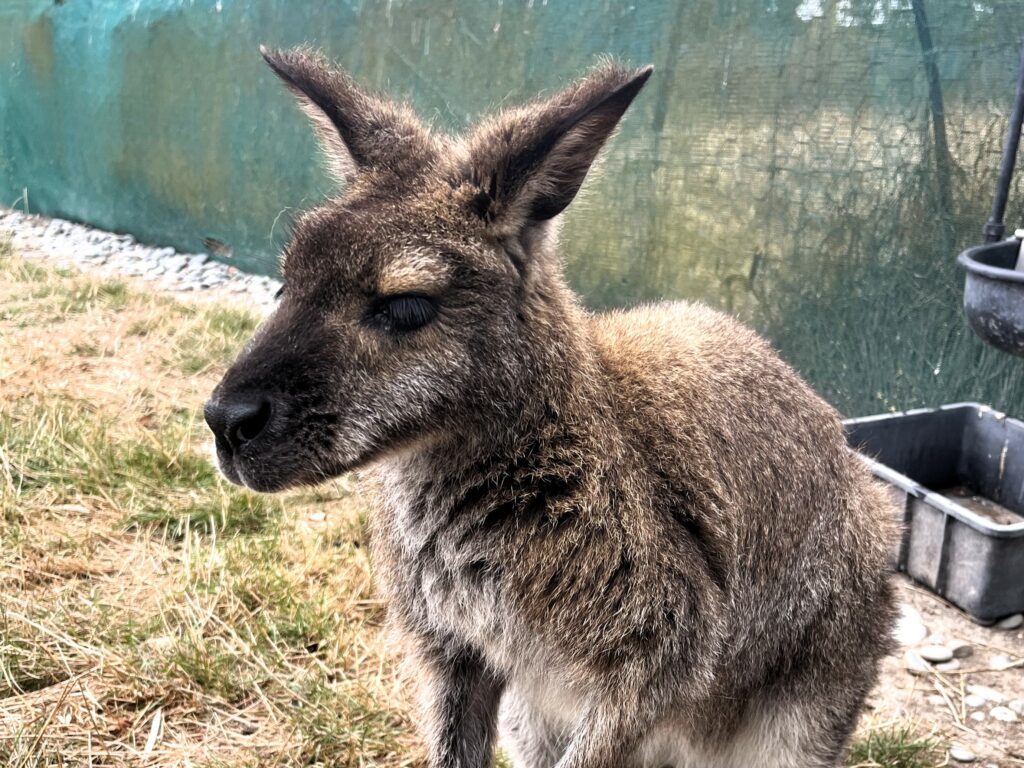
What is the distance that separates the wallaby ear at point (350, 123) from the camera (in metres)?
2.17

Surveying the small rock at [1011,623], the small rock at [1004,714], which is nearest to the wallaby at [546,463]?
the small rock at [1004,714]

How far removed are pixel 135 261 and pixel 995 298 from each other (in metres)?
7.19

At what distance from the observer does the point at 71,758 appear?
8.36ft

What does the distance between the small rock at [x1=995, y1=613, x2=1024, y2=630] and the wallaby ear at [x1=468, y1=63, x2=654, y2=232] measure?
2699 millimetres

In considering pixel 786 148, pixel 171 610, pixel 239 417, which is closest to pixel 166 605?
pixel 171 610

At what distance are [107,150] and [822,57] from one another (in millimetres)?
6838

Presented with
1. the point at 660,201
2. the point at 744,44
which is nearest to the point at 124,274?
the point at 660,201

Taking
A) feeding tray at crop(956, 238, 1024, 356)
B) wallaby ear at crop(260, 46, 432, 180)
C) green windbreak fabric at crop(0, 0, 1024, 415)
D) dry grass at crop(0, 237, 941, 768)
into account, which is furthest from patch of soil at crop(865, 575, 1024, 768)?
wallaby ear at crop(260, 46, 432, 180)

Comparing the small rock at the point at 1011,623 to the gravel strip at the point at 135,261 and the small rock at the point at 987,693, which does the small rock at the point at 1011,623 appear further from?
the gravel strip at the point at 135,261

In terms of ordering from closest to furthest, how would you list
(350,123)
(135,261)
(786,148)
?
(350,123)
(786,148)
(135,261)

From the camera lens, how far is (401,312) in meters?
1.91

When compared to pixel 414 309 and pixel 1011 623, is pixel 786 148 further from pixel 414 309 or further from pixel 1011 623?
pixel 414 309

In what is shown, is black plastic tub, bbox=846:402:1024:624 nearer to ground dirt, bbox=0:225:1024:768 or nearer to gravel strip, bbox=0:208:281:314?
ground dirt, bbox=0:225:1024:768

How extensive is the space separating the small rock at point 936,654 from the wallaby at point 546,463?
108 cm
